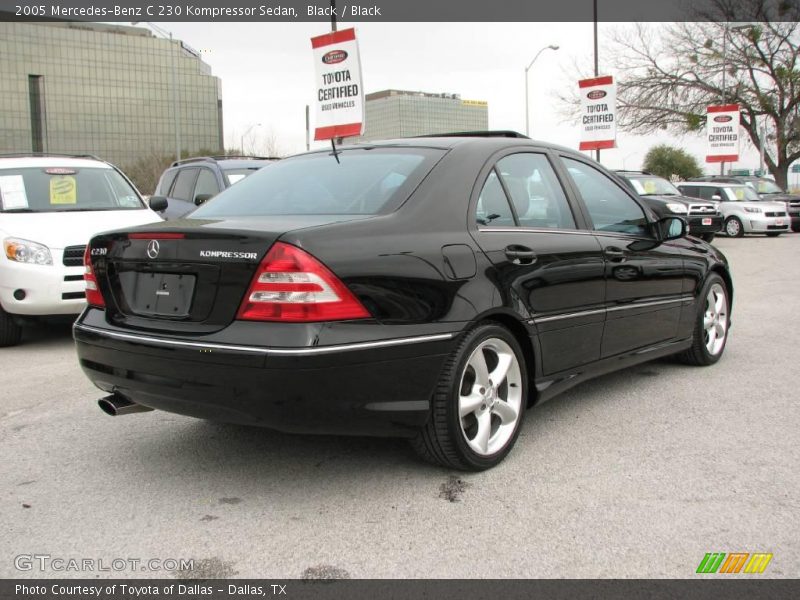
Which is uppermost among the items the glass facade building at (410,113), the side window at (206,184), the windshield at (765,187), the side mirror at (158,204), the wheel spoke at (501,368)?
the glass facade building at (410,113)

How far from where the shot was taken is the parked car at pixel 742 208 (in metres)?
22.5

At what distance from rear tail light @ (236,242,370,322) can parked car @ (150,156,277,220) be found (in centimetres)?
716

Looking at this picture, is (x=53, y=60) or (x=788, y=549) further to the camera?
(x=53, y=60)

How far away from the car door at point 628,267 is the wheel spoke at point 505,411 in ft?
3.12

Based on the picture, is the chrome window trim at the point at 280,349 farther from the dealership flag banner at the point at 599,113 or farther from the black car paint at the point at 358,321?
the dealership flag banner at the point at 599,113

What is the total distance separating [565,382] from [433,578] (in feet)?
5.77

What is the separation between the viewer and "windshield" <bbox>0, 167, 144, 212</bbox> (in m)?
7.58

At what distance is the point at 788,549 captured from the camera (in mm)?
2764

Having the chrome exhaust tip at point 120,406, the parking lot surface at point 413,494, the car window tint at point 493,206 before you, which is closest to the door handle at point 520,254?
the car window tint at point 493,206

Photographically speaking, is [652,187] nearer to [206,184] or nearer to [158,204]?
[206,184]

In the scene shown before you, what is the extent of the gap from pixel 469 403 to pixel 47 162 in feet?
21.5

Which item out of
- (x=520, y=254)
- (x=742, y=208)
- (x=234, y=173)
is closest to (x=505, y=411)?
(x=520, y=254)

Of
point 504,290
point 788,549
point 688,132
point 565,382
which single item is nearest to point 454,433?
point 504,290

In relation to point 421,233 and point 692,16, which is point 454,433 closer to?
point 421,233
